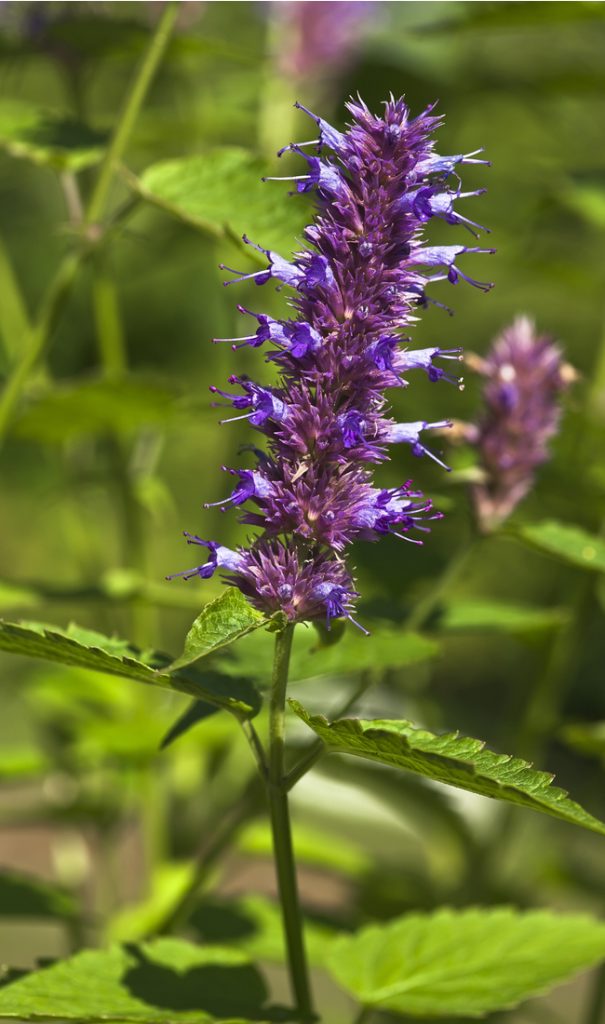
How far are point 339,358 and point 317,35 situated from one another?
152 centimetres

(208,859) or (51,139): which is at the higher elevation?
(51,139)

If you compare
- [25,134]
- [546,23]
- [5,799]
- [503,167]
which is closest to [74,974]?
[25,134]

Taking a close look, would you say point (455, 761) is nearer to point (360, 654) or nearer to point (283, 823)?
point (283, 823)

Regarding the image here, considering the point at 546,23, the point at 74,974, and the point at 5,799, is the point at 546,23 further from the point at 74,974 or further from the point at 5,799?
the point at 5,799

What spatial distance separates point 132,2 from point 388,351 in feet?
4.87

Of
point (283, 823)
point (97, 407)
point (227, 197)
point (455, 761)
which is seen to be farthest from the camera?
point (97, 407)

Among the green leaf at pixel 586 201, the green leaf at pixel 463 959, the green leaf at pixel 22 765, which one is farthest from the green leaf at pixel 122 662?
the green leaf at pixel 586 201

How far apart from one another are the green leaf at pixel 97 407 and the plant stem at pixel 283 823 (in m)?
0.64

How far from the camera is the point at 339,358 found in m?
0.80

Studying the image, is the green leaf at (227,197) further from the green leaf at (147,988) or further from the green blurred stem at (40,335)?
the green leaf at (147,988)

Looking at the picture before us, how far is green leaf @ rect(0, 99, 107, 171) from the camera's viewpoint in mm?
1266

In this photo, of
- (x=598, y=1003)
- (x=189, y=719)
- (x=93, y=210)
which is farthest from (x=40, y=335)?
(x=598, y=1003)

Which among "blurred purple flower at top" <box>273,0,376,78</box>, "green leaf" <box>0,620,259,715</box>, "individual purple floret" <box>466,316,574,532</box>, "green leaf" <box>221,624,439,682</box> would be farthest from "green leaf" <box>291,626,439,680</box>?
"blurred purple flower at top" <box>273,0,376,78</box>

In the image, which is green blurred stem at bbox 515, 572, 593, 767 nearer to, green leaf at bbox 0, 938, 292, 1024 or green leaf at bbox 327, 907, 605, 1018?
green leaf at bbox 327, 907, 605, 1018
